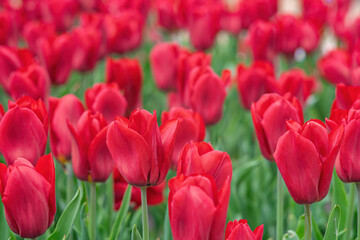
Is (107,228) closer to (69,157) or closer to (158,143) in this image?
(69,157)

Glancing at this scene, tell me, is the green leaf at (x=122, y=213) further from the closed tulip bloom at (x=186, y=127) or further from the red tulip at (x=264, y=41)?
the red tulip at (x=264, y=41)

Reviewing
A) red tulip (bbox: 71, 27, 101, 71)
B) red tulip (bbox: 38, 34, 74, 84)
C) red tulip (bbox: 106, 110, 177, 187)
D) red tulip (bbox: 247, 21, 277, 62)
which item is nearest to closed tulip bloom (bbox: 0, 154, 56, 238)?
red tulip (bbox: 106, 110, 177, 187)

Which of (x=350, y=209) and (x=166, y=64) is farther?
(x=166, y=64)

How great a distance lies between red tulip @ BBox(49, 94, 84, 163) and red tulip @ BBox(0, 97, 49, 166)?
97 millimetres

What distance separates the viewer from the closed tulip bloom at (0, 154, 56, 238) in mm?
783

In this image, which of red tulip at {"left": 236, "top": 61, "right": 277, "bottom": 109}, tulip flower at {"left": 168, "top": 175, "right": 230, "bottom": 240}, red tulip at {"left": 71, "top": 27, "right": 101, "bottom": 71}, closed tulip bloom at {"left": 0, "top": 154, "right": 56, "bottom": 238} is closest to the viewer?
tulip flower at {"left": 168, "top": 175, "right": 230, "bottom": 240}

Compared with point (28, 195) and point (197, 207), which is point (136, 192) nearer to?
point (28, 195)

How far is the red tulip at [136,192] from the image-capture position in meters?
1.20

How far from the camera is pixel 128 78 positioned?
1.47 metres

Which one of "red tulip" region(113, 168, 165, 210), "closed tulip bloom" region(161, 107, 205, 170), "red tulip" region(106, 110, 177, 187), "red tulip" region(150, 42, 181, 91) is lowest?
"red tulip" region(113, 168, 165, 210)

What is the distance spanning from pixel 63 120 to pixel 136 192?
25 cm

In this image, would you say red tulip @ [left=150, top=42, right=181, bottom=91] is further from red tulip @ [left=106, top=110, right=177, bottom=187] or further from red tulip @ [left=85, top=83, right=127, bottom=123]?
red tulip @ [left=106, top=110, right=177, bottom=187]

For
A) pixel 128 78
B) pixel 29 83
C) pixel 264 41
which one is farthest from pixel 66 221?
pixel 264 41

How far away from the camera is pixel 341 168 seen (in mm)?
878
